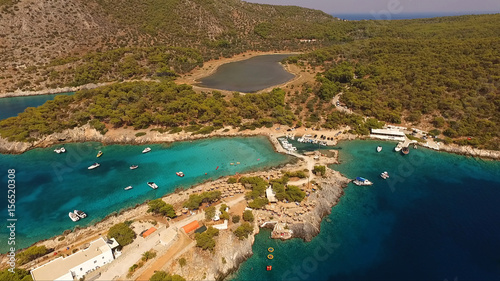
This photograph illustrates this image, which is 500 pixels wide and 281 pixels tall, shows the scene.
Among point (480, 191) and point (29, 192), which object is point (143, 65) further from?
point (480, 191)

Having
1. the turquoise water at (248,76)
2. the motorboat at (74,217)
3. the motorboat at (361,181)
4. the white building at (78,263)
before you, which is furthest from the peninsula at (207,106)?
the turquoise water at (248,76)

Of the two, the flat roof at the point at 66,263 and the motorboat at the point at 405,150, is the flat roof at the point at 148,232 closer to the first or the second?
the flat roof at the point at 66,263

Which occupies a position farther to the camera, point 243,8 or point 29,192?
point 243,8

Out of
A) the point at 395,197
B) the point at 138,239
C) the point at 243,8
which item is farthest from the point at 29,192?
the point at 243,8

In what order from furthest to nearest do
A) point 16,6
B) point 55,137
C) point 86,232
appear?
point 16,6, point 55,137, point 86,232

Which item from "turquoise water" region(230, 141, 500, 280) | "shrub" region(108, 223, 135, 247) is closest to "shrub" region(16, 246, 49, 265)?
"shrub" region(108, 223, 135, 247)

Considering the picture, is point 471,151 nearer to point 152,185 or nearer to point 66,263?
point 152,185

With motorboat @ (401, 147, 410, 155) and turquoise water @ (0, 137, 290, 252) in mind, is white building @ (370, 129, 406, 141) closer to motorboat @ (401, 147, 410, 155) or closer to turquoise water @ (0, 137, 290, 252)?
motorboat @ (401, 147, 410, 155)
